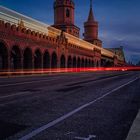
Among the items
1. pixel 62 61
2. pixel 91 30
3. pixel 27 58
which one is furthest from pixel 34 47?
pixel 91 30

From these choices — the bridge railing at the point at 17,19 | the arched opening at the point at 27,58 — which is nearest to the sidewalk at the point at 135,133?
the arched opening at the point at 27,58

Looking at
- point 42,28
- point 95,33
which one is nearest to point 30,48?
point 42,28

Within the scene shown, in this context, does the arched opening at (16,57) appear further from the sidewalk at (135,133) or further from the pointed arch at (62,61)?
the sidewalk at (135,133)

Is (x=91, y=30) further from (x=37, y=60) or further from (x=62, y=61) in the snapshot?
(x=37, y=60)

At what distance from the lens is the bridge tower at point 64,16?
10369 cm

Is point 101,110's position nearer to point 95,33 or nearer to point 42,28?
point 42,28

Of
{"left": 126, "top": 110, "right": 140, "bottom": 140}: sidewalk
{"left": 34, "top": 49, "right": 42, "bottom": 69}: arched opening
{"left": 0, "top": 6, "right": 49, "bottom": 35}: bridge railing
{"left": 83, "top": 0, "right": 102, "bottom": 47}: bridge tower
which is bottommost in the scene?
{"left": 126, "top": 110, "right": 140, "bottom": 140}: sidewalk

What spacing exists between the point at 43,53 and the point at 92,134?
48.7 meters

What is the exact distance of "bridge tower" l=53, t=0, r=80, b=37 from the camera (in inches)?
4082

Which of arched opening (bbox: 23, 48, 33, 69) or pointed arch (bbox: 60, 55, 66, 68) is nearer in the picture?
arched opening (bbox: 23, 48, 33, 69)

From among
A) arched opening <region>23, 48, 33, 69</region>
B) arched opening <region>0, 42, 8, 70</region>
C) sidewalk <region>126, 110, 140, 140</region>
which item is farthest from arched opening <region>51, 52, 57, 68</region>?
sidewalk <region>126, 110, 140, 140</region>

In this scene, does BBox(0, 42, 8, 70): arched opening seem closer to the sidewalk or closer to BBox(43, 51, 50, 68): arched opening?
BBox(43, 51, 50, 68): arched opening

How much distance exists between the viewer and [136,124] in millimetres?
5703

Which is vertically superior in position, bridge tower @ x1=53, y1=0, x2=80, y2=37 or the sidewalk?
bridge tower @ x1=53, y1=0, x2=80, y2=37
